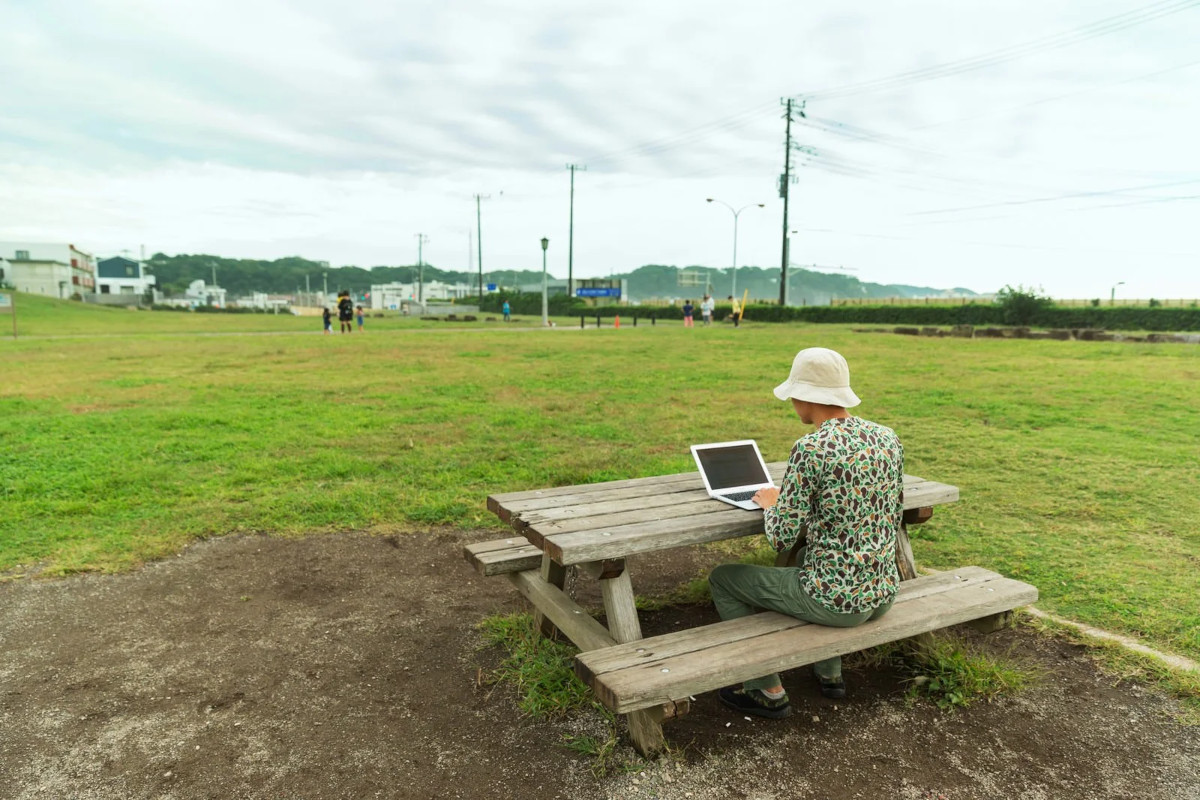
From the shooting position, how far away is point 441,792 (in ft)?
8.52

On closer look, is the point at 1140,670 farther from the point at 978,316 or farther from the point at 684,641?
the point at 978,316

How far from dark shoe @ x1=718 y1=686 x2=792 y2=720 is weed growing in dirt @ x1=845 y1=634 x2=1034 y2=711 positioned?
2.06 feet

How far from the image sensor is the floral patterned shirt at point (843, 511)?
2.77 m

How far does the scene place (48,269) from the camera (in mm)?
83812

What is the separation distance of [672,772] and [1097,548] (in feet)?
12.0

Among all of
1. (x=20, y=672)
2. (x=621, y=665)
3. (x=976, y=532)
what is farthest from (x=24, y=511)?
(x=976, y=532)

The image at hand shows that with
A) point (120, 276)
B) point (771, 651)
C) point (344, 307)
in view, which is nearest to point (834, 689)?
point (771, 651)

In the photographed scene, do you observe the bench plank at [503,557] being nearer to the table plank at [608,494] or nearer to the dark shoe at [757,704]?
the table plank at [608,494]

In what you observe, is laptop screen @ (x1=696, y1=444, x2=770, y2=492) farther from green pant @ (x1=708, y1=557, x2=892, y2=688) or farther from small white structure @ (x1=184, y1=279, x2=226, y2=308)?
small white structure @ (x1=184, y1=279, x2=226, y2=308)

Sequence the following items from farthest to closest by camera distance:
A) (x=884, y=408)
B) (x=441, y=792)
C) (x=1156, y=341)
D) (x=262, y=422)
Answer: (x=1156, y=341) < (x=884, y=408) < (x=262, y=422) < (x=441, y=792)

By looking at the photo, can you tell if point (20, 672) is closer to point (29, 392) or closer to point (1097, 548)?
point (1097, 548)

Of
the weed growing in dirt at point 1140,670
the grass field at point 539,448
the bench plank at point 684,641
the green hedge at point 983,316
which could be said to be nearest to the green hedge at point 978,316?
the green hedge at point 983,316

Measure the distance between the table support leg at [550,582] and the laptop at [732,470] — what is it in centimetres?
81

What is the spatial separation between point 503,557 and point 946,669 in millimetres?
2080
